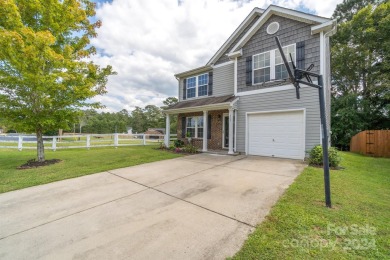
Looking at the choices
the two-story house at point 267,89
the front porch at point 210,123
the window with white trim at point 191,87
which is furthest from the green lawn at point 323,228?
the window with white trim at point 191,87

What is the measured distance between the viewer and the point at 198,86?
1241 centimetres

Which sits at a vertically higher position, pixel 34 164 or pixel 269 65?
pixel 269 65

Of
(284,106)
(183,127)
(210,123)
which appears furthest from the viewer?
(183,127)

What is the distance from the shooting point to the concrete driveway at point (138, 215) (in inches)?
90.0

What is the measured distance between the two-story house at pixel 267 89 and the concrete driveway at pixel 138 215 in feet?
10.2

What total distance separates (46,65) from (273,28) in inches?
391

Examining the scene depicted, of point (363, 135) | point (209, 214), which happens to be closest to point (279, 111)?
point (209, 214)

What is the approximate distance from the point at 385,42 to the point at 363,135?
907 centimetres

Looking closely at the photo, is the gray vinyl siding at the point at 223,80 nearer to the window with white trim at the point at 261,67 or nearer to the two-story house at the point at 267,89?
the two-story house at the point at 267,89

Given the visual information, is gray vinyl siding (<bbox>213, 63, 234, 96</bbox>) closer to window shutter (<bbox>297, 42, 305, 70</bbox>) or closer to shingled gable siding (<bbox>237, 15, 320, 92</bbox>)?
shingled gable siding (<bbox>237, 15, 320, 92</bbox>)

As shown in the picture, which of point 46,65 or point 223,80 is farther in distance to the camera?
point 223,80

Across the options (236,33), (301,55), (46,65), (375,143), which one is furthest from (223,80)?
(375,143)

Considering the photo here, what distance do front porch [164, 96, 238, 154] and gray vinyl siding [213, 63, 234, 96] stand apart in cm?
57

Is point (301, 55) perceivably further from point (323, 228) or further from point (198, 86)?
point (323, 228)
